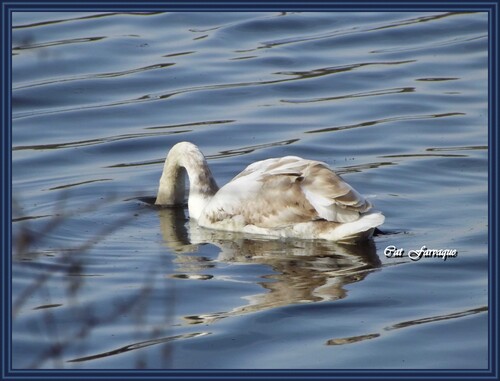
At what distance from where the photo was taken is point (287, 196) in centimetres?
1023

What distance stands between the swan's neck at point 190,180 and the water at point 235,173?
21 cm

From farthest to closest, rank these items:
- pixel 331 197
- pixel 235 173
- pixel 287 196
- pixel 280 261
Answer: pixel 235 173, pixel 287 196, pixel 331 197, pixel 280 261

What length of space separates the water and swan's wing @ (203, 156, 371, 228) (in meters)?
0.23

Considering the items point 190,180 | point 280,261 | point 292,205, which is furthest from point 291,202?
point 190,180

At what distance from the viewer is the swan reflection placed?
879 centimetres

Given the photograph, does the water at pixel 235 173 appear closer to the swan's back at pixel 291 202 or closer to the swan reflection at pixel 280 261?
the swan reflection at pixel 280 261

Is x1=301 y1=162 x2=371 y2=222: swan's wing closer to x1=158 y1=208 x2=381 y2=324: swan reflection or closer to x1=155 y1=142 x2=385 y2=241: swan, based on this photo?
x1=155 y1=142 x2=385 y2=241: swan

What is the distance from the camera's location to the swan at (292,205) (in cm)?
1003

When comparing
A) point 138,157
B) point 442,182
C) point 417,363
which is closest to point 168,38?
point 138,157

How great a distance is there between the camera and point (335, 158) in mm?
12797

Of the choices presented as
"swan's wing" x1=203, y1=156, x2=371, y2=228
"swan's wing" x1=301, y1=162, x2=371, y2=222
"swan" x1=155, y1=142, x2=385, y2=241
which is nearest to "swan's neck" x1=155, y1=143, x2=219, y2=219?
"swan" x1=155, y1=142, x2=385, y2=241

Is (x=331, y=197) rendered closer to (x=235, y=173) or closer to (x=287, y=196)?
(x=287, y=196)

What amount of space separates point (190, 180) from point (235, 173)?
1124mm

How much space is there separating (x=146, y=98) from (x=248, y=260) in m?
5.61
